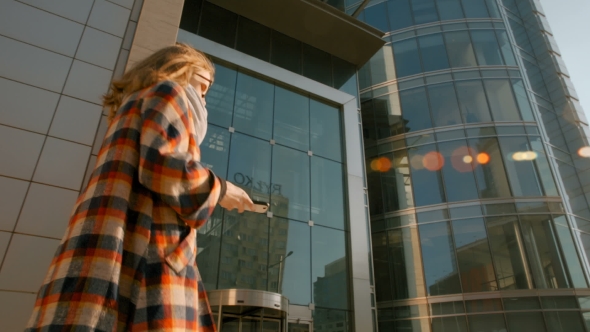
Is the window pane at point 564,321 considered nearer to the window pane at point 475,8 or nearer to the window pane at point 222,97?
the window pane at point 222,97

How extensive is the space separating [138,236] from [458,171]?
19058mm

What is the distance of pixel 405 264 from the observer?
17938mm

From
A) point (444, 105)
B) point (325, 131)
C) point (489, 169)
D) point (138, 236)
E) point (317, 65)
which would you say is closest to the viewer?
point (138, 236)

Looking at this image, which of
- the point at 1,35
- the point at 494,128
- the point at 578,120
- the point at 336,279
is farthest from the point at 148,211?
the point at 578,120

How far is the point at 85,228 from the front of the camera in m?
1.30

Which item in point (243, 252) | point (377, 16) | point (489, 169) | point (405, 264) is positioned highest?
point (377, 16)

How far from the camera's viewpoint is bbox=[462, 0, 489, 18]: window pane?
2130 centimetres

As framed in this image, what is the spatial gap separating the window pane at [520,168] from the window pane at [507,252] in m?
1.59

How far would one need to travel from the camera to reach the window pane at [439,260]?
16.8 meters

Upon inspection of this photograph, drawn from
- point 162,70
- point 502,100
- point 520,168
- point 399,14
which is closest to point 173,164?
point 162,70

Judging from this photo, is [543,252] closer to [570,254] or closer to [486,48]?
[570,254]

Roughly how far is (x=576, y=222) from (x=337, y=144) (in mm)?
12037

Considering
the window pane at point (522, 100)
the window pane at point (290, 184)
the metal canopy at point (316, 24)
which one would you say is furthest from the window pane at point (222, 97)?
the window pane at point (522, 100)

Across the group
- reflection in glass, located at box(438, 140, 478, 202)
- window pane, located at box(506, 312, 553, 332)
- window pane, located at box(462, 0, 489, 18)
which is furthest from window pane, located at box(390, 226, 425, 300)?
window pane, located at box(462, 0, 489, 18)
